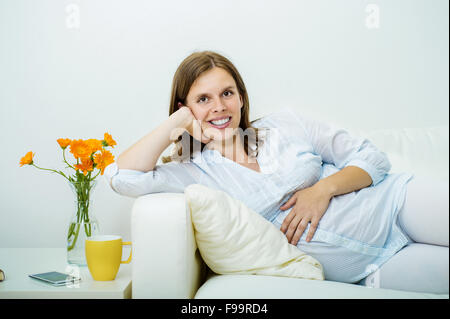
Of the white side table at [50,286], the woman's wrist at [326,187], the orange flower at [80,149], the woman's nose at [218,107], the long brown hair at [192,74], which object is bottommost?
the white side table at [50,286]

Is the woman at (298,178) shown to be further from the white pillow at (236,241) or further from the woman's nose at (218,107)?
the white pillow at (236,241)

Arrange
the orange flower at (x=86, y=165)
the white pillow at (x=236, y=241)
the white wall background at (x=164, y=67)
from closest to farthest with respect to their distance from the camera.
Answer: the white pillow at (x=236, y=241) → the orange flower at (x=86, y=165) → the white wall background at (x=164, y=67)

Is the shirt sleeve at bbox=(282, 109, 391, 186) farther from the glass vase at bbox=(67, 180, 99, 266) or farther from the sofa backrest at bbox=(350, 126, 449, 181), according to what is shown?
the glass vase at bbox=(67, 180, 99, 266)

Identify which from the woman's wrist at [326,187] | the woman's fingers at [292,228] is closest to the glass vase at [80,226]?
the woman's fingers at [292,228]

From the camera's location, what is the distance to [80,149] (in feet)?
4.00

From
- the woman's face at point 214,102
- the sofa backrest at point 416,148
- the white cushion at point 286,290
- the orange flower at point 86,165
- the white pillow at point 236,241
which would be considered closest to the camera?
the white cushion at point 286,290

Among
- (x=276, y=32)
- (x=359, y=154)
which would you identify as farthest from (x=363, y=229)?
(x=276, y=32)

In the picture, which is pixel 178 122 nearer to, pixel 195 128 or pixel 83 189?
pixel 195 128

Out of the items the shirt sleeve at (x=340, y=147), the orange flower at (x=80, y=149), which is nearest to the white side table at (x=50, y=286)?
the orange flower at (x=80, y=149)

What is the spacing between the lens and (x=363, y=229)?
3.83 ft

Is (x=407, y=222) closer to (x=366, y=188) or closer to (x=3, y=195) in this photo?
(x=366, y=188)

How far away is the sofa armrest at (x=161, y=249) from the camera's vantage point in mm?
953

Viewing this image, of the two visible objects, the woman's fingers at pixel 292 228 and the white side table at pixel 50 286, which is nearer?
the white side table at pixel 50 286

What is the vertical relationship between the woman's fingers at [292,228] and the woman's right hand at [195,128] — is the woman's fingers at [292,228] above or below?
below
